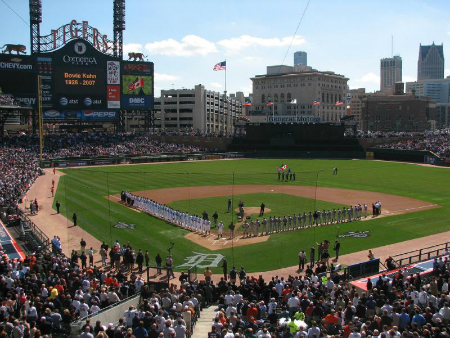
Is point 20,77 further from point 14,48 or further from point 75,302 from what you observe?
point 75,302

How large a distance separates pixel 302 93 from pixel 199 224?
12342 cm

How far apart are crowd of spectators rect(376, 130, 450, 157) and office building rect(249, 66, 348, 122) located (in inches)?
2150

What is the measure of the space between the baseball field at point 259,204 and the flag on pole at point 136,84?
80.8 ft

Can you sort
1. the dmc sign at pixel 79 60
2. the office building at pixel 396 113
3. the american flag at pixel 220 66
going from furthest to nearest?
1. the office building at pixel 396 113
2. the american flag at pixel 220 66
3. the dmc sign at pixel 79 60

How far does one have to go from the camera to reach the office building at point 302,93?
144250 millimetres

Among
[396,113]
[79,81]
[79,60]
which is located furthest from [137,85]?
[396,113]

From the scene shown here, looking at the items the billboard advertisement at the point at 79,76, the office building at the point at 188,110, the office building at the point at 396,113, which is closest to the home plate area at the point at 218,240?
the billboard advertisement at the point at 79,76

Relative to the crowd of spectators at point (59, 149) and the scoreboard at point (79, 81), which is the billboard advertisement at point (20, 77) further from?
the crowd of spectators at point (59, 149)

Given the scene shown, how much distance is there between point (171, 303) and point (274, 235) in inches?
578

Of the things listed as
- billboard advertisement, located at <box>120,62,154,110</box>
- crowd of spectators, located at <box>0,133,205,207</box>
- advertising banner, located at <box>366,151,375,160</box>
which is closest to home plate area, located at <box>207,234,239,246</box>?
crowd of spectators, located at <box>0,133,205,207</box>

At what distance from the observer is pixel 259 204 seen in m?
36.6

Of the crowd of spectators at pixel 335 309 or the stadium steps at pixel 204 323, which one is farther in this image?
the stadium steps at pixel 204 323

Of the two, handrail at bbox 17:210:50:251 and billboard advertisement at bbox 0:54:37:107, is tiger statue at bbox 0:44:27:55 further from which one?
handrail at bbox 17:210:50:251

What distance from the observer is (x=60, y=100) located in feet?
253
